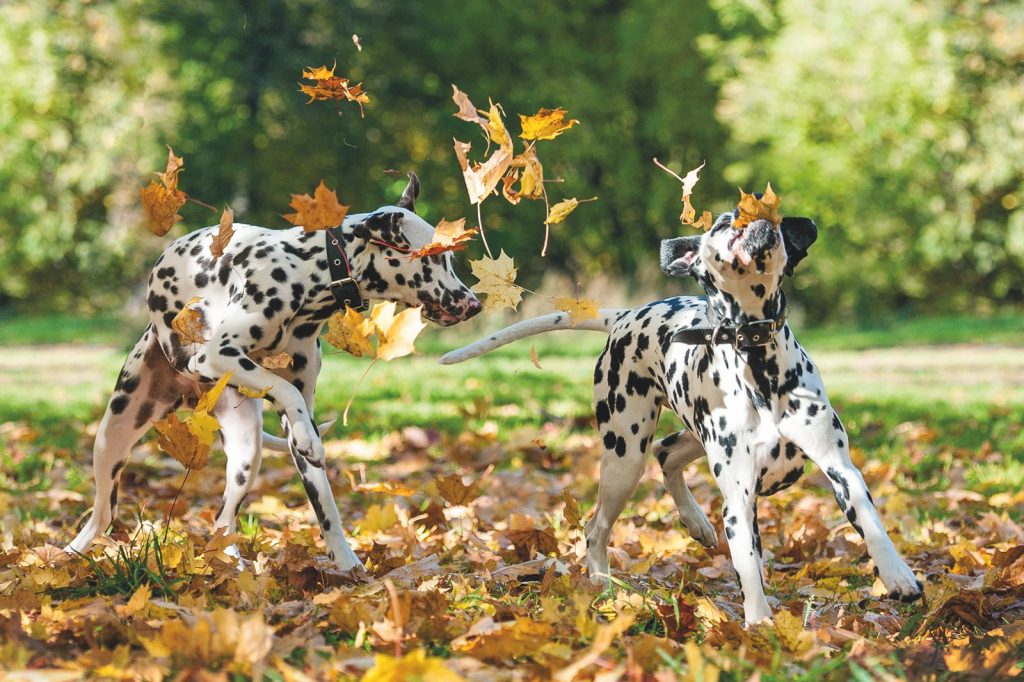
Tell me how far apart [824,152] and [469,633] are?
28789 mm

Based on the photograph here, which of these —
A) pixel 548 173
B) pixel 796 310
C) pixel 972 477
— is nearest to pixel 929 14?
pixel 796 310

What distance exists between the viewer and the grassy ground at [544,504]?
10.2 ft

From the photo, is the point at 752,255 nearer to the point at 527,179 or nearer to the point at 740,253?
the point at 740,253

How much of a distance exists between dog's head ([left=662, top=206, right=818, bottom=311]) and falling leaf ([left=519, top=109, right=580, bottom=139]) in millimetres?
641

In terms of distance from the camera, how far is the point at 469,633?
2867 millimetres

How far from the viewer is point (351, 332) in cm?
363

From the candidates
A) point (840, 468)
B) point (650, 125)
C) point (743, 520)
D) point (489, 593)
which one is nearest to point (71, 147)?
point (650, 125)

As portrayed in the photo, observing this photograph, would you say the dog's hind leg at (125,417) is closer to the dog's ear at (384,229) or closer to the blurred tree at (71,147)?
the dog's ear at (384,229)

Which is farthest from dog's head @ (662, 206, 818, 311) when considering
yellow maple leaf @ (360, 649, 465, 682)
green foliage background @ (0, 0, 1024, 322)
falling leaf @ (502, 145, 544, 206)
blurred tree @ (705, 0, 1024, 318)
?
blurred tree @ (705, 0, 1024, 318)

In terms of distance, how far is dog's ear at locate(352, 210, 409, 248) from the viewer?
379cm

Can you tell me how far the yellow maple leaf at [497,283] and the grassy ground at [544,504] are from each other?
80 cm

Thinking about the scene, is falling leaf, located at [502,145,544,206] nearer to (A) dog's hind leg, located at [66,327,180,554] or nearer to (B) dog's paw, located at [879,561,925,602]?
(A) dog's hind leg, located at [66,327,180,554]

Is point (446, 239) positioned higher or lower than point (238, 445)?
higher

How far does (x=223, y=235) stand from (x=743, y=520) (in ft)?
6.34
